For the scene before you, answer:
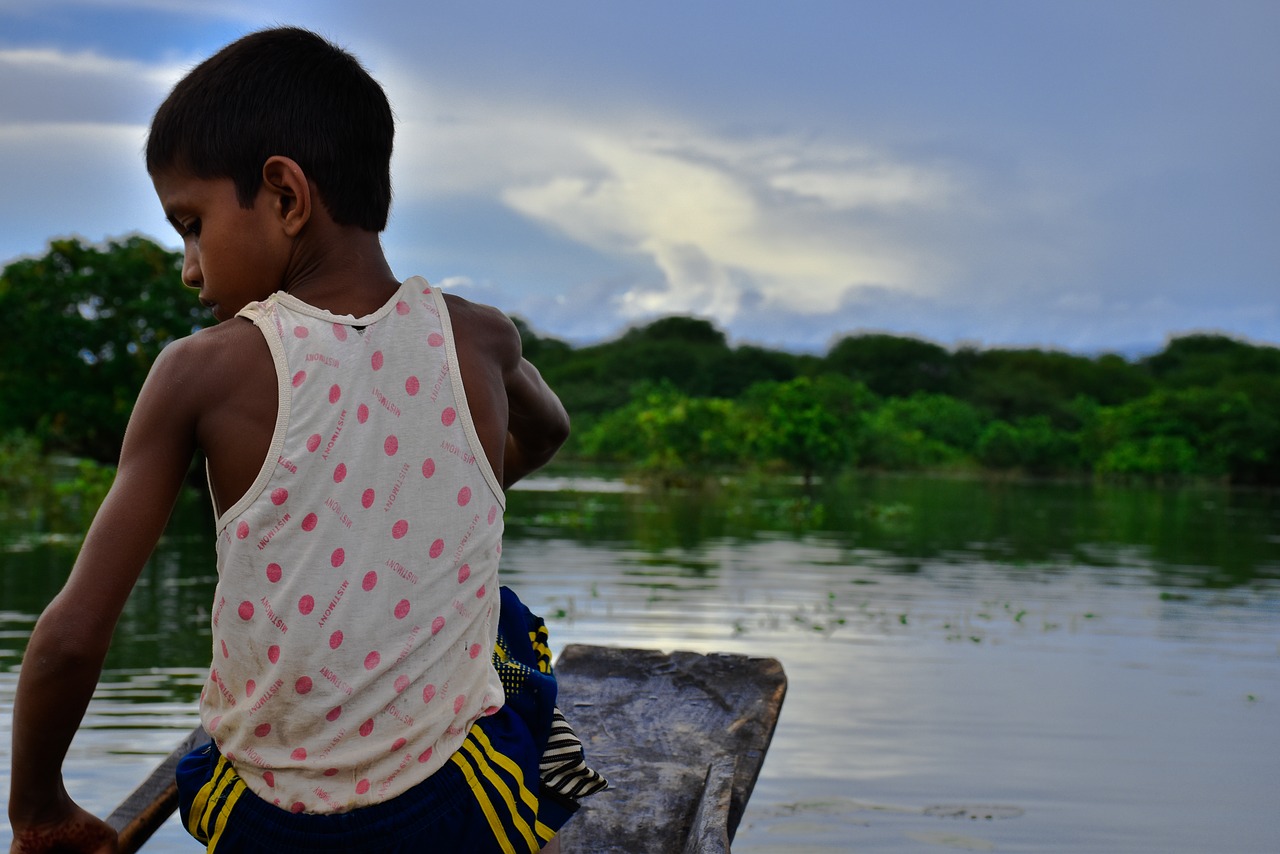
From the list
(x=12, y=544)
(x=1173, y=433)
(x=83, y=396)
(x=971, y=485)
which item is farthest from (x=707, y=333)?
(x=12, y=544)

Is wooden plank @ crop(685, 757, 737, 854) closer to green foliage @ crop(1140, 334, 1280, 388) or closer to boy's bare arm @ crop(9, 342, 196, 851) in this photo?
boy's bare arm @ crop(9, 342, 196, 851)

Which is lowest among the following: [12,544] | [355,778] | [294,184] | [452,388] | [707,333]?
[12,544]

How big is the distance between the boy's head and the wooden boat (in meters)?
0.93

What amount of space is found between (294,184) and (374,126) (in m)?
0.13

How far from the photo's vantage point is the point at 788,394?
22.4m

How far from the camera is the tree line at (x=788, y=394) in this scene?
15.6m

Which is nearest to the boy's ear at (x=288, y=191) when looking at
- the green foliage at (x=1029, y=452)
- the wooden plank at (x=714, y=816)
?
the wooden plank at (x=714, y=816)

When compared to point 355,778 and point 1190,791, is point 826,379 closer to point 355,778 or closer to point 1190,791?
point 1190,791

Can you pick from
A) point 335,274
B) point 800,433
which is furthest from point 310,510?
point 800,433

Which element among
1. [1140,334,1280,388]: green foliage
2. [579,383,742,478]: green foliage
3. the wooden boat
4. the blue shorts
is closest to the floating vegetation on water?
the wooden boat

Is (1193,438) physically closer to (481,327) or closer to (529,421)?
(529,421)

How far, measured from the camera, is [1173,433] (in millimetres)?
33188

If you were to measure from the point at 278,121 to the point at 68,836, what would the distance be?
31.5 inches

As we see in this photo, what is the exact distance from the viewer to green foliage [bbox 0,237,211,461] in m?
15.3
